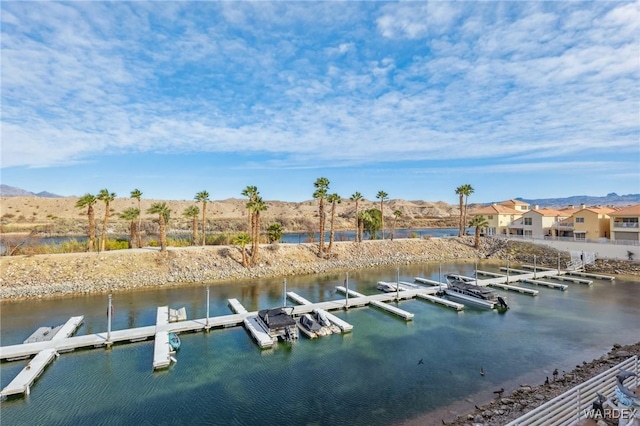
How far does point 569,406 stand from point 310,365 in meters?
11.7

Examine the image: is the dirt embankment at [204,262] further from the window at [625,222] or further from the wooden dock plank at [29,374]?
the wooden dock plank at [29,374]

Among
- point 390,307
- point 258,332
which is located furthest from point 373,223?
point 258,332

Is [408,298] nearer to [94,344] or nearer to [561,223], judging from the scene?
[94,344]

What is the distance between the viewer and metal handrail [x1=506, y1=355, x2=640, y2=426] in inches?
405

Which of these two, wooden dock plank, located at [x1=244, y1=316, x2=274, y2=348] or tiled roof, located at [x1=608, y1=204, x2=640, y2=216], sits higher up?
tiled roof, located at [x1=608, y1=204, x2=640, y2=216]

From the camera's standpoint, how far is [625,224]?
4634cm

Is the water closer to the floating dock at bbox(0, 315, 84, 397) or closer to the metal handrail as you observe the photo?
the floating dock at bbox(0, 315, 84, 397)

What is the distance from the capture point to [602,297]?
3256 cm

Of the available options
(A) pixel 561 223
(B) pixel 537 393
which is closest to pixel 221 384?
(B) pixel 537 393

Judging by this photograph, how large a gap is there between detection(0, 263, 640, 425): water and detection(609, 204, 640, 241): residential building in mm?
20348

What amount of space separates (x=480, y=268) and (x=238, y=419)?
43.8m

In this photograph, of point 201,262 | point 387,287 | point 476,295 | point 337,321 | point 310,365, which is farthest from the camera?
point 201,262

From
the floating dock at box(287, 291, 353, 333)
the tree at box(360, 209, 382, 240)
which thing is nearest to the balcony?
the tree at box(360, 209, 382, 240)

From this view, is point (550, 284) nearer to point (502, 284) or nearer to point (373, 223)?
point (502, 284)
